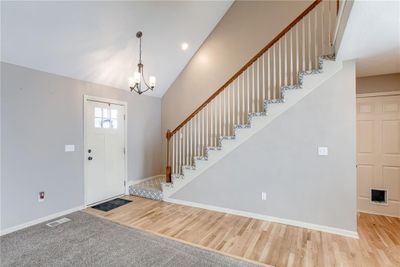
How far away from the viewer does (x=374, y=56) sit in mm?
2682

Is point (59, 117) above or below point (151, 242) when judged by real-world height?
above

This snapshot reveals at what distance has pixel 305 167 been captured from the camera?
122 inches

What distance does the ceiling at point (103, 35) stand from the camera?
8.93 ft

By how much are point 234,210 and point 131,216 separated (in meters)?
1.89

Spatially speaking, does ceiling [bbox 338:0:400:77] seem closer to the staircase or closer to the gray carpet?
the staircase

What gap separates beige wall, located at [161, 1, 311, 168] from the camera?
4.47 meters

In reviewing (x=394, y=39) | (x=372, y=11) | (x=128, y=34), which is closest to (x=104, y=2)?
(x=128, y=34)

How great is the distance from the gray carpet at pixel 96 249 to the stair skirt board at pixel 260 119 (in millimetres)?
1434

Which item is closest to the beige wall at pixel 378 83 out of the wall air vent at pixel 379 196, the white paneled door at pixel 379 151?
the white paneled door at pixel 379 151

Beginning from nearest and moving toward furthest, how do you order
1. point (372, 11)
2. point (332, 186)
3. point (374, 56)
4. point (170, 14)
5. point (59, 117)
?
point (372, 11) < point (374, 56) < point (332, 186) < point (59, 117) < point (170, 14)

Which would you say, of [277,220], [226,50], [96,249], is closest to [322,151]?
[277,220]

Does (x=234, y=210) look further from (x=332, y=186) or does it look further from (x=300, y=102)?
(x=300, y=102)

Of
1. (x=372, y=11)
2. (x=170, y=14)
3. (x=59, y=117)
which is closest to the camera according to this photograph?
(x=372, y=11)

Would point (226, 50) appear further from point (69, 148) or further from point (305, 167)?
point (69, 148)
